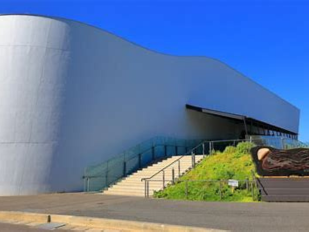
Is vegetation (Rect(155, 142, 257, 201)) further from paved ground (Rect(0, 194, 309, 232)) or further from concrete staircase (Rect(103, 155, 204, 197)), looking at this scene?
paved ground (Rect(0, 194, 309, 232))

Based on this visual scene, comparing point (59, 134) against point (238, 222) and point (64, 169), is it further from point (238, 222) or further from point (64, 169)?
point (238, 222)

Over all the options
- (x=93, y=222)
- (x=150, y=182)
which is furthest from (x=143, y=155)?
(x=93, y=222)

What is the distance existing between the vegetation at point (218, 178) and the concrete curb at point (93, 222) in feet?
24.6

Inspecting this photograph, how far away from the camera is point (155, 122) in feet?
95.2

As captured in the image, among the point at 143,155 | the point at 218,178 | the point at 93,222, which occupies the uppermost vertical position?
the point at 143,155

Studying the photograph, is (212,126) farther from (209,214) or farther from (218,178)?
(209,214)

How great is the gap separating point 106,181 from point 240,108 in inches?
956

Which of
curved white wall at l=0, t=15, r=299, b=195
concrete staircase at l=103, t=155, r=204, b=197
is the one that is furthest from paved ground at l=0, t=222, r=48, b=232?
curved white wall at l=0, t=15, r=299, b=195

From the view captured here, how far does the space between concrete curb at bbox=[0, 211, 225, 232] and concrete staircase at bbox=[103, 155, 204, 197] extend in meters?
8.28

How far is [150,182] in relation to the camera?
2111cm

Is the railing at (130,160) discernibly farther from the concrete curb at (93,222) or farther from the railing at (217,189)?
the concrete curb at (93,222)

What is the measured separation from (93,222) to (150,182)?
10.8 metres

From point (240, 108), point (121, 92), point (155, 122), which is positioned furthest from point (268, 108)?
point (121, 92)

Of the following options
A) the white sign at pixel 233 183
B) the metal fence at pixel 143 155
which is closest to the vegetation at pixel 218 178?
the white sign at pixel 233 183
